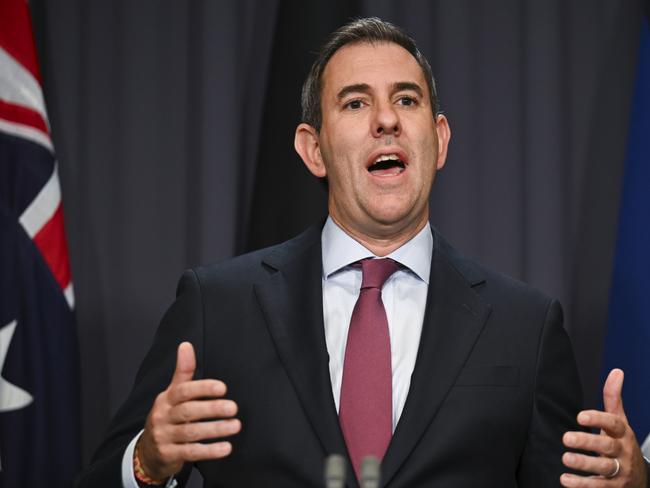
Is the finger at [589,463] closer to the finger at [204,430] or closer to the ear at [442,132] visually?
the finger at [204,430]

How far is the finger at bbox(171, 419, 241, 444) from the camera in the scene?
133cm

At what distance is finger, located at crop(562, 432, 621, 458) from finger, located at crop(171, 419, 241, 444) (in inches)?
19.3

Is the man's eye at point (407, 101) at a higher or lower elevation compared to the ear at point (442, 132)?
higher

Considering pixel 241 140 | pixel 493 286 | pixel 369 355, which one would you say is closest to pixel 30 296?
pixel 241 140

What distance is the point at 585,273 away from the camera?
2.93 m

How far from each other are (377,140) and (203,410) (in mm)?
727

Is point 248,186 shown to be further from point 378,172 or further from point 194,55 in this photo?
point 378,172

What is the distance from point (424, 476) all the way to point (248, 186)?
156 centimetres

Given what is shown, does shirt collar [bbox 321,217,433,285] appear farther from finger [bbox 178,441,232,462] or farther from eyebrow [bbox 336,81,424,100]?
finger [bbox 178,441,232,462]

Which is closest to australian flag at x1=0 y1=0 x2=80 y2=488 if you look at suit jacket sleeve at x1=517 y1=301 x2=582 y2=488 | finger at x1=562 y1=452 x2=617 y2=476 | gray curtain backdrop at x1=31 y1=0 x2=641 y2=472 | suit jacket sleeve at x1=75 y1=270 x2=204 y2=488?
gray curtain backdrop at x1=31 y1=0 x2=641 y2=472

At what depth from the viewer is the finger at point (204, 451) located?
1.33 meters

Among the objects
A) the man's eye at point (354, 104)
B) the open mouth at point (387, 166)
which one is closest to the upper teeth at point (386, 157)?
the open mouth at point (387, 166)

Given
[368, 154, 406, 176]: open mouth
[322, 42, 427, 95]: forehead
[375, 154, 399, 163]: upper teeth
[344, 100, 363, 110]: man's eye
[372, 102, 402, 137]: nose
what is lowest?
[368, 154, 406, 176]: open mouth

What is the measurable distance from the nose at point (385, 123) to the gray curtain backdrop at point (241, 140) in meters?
1.08
